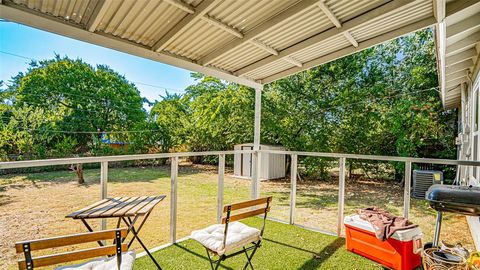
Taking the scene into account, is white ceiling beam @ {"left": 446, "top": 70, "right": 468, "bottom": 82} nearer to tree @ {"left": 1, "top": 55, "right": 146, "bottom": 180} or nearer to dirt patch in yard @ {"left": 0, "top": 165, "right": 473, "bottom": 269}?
dirt patch in yard @ {"left": 0, "top": 165, "right": 473, "bottom": 269}

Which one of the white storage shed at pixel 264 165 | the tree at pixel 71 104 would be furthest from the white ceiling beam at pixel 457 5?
the tree at pixel 71 104

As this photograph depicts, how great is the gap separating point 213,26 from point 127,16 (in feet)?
2.94

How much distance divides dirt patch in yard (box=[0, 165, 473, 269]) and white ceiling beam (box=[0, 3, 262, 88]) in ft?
8.50

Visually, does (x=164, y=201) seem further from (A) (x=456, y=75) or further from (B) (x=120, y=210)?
(A) (x=456, y=75)

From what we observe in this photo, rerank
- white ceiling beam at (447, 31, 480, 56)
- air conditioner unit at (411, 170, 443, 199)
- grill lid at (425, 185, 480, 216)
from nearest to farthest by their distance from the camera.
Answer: grill lid at (425, 185, 480, 216) → white ceiling beam at (447, 31, 480, 56) → air conditioner unit at (411, 170, 443, 199)

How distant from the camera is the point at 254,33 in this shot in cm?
294

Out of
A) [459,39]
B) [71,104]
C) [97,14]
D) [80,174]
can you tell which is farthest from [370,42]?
[71,104]

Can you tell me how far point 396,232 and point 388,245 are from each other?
0.67 ft

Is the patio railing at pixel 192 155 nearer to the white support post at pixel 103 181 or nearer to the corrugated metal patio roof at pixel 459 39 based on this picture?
the white support post at pixel 103 181

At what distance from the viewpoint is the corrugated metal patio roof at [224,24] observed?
228cm

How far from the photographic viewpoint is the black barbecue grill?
1.65 metres

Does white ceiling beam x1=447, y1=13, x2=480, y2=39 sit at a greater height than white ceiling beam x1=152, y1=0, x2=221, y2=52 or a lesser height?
greater

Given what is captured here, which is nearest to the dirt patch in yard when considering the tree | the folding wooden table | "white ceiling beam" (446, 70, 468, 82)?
the folding wooden table

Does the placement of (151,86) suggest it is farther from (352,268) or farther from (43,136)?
(352,268)
